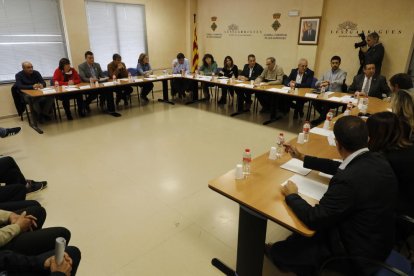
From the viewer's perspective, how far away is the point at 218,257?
2186mm

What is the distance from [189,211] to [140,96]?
17.7ft

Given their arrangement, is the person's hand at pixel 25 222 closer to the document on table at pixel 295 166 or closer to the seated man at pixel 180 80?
the document on table at pixel 295 166

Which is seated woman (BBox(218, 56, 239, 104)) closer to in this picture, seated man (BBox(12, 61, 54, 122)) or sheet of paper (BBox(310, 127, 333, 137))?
seated man (BBox(12, 61, 54, 122))

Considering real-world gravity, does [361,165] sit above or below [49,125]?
above

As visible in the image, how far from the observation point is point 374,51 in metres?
5.39

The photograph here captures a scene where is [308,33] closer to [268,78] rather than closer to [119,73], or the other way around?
[268,78]

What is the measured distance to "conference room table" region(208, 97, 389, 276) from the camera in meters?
1.56

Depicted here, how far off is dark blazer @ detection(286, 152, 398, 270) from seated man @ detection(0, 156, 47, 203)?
2242 millimetres

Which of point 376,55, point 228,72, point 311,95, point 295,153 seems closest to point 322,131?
point 295,153

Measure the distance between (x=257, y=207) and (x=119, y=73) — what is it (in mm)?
5837

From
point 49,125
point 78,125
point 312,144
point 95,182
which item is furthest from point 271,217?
point 49,125

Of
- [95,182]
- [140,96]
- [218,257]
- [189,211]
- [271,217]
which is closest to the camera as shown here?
[271,217]

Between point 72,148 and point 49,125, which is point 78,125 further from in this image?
point 72,148

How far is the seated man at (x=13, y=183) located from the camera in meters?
2.20
